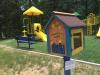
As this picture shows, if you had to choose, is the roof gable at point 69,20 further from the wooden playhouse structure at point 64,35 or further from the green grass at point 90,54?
the green grass at point 90,54

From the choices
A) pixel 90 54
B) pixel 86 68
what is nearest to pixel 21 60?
pixel 90 54

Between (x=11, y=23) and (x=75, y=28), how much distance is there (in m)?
17.4

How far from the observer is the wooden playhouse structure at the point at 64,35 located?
1273cm

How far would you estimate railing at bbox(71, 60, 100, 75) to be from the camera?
10.1m

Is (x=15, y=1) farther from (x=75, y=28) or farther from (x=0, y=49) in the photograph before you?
(x=75, y=28)

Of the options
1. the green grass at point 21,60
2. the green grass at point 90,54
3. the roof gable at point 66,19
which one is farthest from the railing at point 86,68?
the roof gable at point 66,19

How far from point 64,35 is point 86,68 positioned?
2.65 metres

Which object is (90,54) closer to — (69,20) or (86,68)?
(86,68)

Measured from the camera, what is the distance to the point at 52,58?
12.2m

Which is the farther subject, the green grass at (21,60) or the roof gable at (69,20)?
the roof gable at (69,20)

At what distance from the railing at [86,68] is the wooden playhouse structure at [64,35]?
1.67m

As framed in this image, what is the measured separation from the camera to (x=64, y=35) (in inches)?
506

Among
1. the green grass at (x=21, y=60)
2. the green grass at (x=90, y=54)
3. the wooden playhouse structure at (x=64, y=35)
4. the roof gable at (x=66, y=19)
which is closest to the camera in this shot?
the green grass at (x=90, y=54)

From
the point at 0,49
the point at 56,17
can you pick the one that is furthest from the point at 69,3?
the point at 56,17
